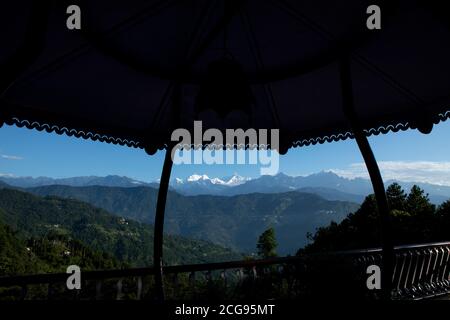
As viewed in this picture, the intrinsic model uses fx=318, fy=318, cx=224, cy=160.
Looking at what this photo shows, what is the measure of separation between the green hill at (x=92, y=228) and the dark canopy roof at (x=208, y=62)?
121 meters

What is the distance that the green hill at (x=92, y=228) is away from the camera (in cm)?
12825

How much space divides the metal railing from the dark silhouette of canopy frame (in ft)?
2.60

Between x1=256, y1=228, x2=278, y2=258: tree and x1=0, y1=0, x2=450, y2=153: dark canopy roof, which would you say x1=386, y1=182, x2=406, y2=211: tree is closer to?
x1=256, y1=228, x2=278, y2=258: tree

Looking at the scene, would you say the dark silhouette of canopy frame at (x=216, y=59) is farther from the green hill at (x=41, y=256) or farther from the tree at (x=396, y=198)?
the green hill at (x=41, y=256)

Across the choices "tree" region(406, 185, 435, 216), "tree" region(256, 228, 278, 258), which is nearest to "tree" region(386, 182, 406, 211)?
"tree" region(406, 185, 435, 216)

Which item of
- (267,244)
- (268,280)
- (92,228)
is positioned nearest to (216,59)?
(268,280)

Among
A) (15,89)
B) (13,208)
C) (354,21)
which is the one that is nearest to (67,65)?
(15,89)

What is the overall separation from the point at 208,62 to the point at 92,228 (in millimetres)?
156238

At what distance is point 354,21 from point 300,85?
1.35m

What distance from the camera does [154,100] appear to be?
15.8ft

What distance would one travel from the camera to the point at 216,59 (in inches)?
164
